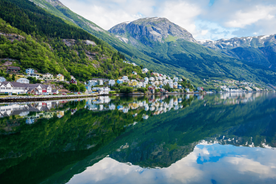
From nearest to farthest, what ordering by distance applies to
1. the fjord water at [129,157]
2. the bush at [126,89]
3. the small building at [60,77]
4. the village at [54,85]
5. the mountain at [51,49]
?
the fjord water at [129,157], the village at [54,85], the mountain at [51,49], the small building at [60,77], the bush at [126,89]

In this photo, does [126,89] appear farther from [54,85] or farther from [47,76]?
[47,76]

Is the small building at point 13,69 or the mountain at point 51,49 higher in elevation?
the mountain at point 51,49

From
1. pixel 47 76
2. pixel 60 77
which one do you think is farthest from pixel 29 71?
pixel 60 77

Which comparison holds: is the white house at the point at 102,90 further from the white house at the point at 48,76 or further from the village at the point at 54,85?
the white house at the point at 48,76

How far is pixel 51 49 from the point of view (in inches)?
4392

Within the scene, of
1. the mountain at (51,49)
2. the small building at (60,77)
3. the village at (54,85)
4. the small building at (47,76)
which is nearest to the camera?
the village at (54,85)

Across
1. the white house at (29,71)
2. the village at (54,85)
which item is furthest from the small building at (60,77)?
the white house at (29,71)

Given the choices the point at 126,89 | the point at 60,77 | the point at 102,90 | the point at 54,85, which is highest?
the point at 60,77

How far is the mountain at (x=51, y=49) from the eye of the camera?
82750mm

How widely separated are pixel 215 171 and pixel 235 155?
3716 millimetres

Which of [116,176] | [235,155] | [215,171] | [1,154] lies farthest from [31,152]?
[235,155]

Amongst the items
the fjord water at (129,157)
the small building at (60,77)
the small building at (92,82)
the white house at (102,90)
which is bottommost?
the fjord water at (129,157)

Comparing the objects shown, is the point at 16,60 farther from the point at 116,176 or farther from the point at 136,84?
the point at 116,176

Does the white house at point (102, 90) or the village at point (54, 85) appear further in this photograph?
the white house at point (102, 90)
